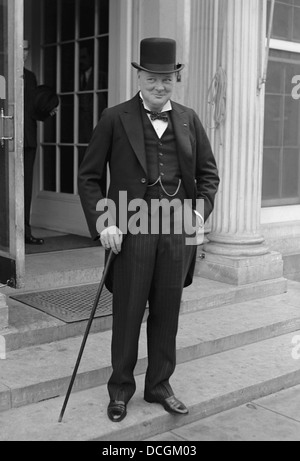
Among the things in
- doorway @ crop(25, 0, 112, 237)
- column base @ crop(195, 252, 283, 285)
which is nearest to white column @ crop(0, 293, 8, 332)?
column base @ crop(195, 252, 283, 285)

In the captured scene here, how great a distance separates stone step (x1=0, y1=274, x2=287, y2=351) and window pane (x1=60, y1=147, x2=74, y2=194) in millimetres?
1962

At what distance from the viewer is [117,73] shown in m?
6.39

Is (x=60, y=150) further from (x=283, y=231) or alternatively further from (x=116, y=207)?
(x=116, y=207)

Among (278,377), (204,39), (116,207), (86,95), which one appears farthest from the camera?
(86,95)

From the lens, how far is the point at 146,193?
352 centimetres

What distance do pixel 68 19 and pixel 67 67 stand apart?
18.7 inches

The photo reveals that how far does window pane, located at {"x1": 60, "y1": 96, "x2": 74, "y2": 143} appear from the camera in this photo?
23.6 ft

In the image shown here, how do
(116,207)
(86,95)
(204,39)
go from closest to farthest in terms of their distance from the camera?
(116,207) → (204,39) → (86,95)

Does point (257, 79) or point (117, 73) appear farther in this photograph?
point (117, 73)

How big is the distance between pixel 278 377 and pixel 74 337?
1359mm

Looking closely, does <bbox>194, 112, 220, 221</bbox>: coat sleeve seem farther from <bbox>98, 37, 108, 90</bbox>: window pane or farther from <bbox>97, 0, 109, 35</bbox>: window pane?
<bbox>97, 0, 109, 35</bbox>: window pane

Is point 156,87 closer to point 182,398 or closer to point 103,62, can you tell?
point 182,398

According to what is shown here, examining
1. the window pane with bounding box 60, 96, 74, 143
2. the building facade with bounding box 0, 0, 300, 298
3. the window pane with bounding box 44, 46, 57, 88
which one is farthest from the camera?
the window pane with bounding box 44, 46, 57, 88

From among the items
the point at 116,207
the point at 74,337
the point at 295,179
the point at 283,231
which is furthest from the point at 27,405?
the point at 295,179
